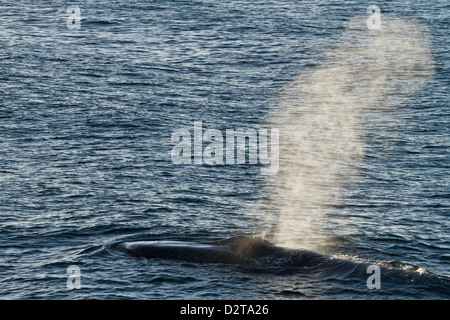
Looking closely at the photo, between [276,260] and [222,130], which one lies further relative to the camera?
[222,130]

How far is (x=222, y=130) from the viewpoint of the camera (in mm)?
60406

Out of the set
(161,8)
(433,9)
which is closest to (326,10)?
(433,9)

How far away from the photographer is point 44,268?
111 ft

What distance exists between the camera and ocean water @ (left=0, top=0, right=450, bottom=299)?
33.1 metres

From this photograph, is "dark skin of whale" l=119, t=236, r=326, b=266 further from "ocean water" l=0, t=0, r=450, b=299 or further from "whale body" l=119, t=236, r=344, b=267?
"ocean water" l=0, t=0, r=450, b=299

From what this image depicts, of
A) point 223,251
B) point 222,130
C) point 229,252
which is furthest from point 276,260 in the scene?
point 222,130

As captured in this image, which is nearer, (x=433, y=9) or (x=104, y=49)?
(x=104, y=49)

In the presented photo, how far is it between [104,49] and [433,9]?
39.3 meters

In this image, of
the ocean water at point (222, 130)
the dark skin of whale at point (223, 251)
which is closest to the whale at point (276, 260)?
the dark skin of whale at point (223, 251)

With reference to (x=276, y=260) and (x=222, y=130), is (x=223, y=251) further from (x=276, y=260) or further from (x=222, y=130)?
(x=222, y=130)

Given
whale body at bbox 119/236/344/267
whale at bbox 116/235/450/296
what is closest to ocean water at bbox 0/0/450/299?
whale at bbox 116/235/450/296

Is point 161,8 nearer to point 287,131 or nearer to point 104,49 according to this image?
point 104,49
